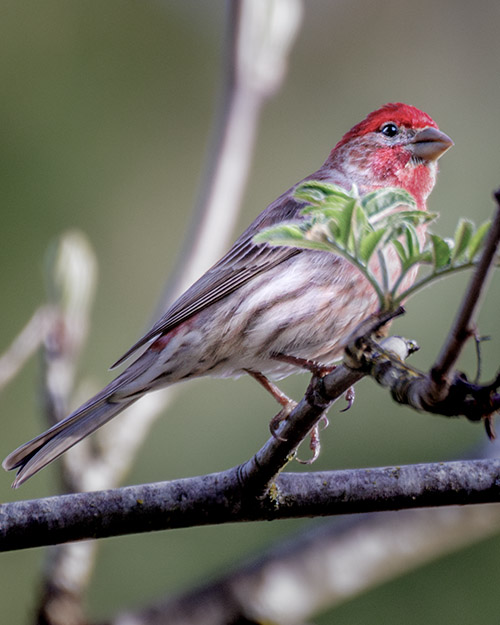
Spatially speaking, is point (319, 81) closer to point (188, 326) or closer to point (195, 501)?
point (188, 326)

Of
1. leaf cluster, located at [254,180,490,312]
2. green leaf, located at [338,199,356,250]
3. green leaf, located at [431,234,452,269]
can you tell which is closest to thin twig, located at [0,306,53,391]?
leaf cluster, located at [254,180,490,312]

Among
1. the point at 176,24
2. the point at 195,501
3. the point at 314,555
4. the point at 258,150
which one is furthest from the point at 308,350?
the point at 176,24

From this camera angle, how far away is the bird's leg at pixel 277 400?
2930 millimetres

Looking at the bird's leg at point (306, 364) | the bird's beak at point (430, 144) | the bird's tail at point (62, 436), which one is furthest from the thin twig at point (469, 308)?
the bird's beak at point (430, 144)

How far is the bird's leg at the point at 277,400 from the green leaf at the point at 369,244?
1.07 metres

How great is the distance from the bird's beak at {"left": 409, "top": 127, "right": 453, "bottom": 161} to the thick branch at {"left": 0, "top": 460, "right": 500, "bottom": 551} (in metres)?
1.97

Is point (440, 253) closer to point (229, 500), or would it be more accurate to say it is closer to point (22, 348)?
point (229, 500)

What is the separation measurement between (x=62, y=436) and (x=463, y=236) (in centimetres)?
191

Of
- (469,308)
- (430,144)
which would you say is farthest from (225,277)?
(469,308)

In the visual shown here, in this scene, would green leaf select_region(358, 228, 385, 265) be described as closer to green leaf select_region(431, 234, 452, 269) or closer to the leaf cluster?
the leaf cluster

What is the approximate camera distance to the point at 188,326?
361cm

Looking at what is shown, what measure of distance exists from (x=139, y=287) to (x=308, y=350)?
2.67 metres

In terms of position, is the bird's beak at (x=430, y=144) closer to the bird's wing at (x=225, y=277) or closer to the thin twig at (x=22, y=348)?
the bird's wing at (x=225, y=277)

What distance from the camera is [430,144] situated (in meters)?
3.91
